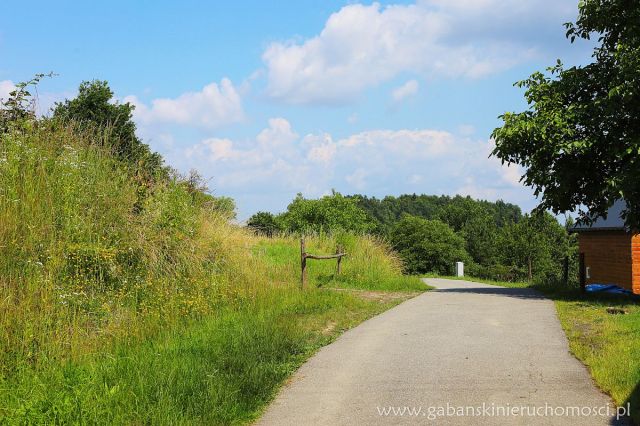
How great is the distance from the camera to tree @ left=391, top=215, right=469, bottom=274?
240ft

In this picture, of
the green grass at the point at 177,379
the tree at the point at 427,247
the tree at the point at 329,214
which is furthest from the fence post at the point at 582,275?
the tree at the point at 427,247

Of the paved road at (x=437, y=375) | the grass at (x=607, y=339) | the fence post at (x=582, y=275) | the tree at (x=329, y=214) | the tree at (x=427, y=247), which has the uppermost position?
the tree at (x=329, y=214)

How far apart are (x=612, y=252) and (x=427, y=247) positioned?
44108 mm

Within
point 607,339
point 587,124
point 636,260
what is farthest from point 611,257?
point 607,339

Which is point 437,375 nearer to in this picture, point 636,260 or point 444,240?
point 636,260

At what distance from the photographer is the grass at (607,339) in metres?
6.68

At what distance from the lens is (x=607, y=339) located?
9.70m

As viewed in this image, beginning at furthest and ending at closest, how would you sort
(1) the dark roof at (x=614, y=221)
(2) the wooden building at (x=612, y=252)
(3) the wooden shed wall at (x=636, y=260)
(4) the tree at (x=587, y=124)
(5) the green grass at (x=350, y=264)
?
(1) the dark roof at (x=614, y=221) < (2) the wooden building at (x=612, y=252) < (3) the wooden shed wall at (x=636, y=260) < (5) the green grass at (x=350, y=264) < (4) the tree at (x=587, y=124)

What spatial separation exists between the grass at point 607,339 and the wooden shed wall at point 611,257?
11.2 m

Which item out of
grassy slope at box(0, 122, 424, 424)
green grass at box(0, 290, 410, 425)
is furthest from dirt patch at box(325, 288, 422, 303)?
green grass at box(0, 290, 410, 425)

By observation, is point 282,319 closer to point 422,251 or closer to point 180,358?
point 180,358

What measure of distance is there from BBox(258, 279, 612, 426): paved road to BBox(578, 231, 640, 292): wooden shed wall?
1772 cm

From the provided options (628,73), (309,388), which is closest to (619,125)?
(628,73)

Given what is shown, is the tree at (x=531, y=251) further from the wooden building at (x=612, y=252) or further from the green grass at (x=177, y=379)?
the green grass at (x=177, y=379)
